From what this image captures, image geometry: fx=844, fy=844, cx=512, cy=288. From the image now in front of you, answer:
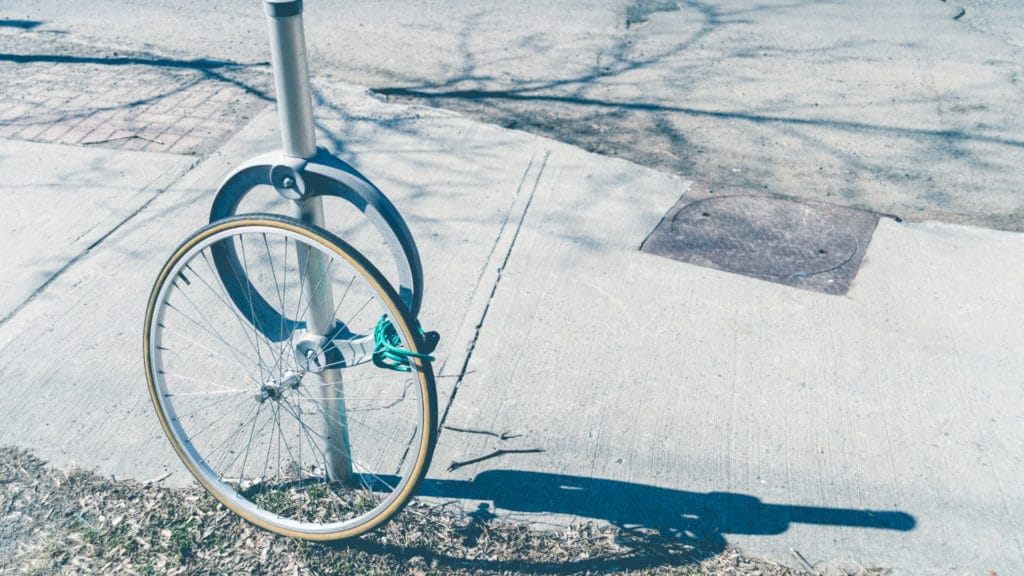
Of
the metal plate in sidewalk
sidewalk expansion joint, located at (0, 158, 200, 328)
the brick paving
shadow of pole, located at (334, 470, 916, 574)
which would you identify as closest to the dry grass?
shadow of pole, located at (334, 470, 916, 574)

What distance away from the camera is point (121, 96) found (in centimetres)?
592

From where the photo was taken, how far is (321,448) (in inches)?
120

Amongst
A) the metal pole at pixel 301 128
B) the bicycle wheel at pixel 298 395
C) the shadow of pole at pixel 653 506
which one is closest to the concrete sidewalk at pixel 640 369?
the shadow of pole at pixel 653 506

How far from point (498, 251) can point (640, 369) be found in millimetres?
1077

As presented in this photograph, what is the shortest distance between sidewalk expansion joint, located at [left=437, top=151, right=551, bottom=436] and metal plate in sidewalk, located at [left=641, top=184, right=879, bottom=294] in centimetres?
70

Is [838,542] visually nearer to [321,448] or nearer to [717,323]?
[717,323]

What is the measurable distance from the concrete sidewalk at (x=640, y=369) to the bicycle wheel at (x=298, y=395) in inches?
7.7

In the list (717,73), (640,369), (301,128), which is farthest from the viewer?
(717,73)

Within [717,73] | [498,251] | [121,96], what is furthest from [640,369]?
[121,96]

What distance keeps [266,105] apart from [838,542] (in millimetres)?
4610

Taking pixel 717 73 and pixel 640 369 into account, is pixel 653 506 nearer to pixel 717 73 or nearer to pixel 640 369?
pixel 640 369

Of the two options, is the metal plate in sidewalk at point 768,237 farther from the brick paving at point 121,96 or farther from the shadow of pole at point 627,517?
the brick paving at point 121,96

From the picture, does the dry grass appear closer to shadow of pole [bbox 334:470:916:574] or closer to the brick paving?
shadow of pole [bbox 334:470:916:574]

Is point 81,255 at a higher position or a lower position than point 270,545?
higher
